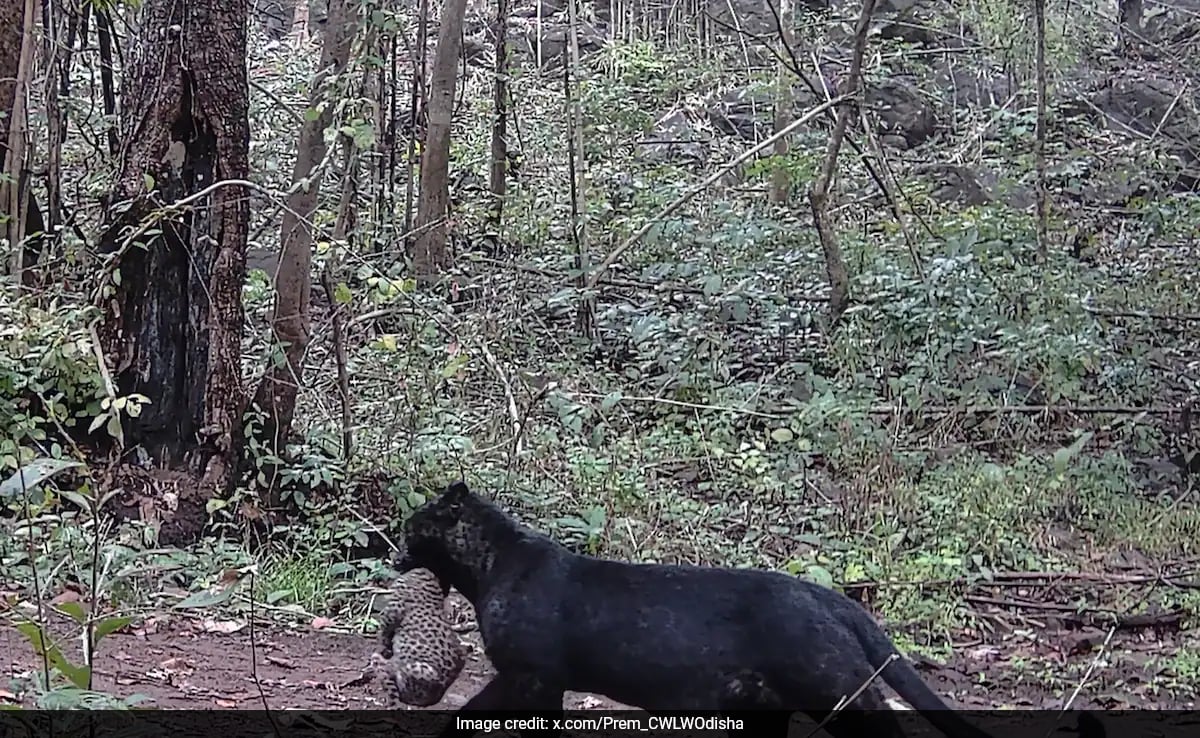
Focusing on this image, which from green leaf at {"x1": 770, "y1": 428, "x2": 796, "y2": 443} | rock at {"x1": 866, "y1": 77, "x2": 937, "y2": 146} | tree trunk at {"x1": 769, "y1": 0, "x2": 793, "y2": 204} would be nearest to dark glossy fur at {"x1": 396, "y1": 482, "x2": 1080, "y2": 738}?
green leaf at {"x1": 770, "y1": 428, "x2": 796, "y2": 443}

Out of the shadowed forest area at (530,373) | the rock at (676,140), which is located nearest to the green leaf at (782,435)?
the shadowed forest area at (530,373)

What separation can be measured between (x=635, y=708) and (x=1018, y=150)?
23.7ft

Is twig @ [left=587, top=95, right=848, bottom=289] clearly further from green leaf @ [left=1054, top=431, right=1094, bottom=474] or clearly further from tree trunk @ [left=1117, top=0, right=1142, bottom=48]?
tree trunk @ [left=1117, top=0, right=1142, bottom=48]

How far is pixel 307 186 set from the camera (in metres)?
4.89

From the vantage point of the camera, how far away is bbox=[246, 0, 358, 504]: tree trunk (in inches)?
187

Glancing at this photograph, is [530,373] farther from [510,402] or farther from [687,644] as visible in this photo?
[687,644]

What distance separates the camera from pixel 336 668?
3.37 m

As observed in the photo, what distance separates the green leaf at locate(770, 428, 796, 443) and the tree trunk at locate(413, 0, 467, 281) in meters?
2.69

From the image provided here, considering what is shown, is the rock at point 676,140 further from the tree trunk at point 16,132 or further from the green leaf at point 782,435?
the tree trunk at point 16,132

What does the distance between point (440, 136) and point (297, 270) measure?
2.72 metres

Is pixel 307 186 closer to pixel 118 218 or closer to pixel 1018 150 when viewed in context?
pixel 118 218

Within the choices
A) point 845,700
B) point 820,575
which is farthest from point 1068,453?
point 845,700

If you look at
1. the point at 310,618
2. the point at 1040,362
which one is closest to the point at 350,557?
the point at 310,618

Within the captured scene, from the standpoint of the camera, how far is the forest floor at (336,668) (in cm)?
293
